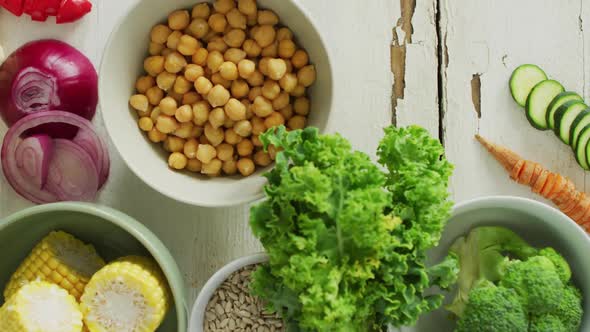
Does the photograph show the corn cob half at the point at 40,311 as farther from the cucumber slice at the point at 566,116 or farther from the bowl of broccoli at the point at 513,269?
the cucumber slice at the point at 566,116

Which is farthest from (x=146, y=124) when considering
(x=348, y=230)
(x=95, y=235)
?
(x=348, y=230)

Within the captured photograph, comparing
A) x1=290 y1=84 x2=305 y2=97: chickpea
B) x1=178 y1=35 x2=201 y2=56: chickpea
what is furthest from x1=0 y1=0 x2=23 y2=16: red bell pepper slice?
x1=290 y1=84 x2=305 y2=97: chickpea

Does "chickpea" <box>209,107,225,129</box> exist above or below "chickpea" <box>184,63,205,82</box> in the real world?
below

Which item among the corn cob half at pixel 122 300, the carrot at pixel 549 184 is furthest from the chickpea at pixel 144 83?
the carrot at pixel 549 184

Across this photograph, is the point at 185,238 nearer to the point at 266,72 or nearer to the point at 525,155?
the point at 266,72

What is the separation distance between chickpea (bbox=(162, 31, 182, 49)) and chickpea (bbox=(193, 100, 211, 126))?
0.11 metres

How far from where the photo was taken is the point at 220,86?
1.37 metres

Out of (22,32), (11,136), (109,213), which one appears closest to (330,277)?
(109,213)

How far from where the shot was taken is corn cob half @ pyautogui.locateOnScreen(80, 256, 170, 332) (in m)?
1.30

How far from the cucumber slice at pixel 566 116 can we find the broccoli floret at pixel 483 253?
0.77ft

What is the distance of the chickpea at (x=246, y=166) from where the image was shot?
1.39 m

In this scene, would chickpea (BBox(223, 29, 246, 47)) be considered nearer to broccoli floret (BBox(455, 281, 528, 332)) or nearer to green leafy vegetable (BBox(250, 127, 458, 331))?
green leafy vegetable (BBox(250, 127, 458, 331))

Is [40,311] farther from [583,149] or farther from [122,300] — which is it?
[583,149]

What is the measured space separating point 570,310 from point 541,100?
0.41 metres
